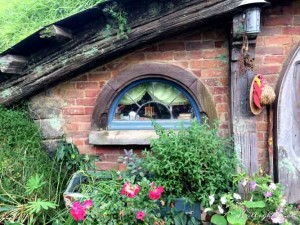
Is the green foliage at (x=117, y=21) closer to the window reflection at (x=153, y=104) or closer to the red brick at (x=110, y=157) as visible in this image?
the window reflection at (x=153, y=104)

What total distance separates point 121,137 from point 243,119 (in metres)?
1.37

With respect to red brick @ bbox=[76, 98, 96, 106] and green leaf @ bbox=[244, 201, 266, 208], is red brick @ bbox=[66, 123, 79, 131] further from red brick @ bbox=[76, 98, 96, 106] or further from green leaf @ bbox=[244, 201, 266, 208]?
green leaf @ bbox=[244, 201, 266, 208]

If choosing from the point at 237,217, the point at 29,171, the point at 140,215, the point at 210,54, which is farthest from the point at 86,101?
the point at 237,217

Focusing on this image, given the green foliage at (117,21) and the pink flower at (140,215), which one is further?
the green foliage at (117,21)

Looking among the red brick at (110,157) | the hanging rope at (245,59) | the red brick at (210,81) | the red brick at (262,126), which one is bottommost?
the red brick at (110,157)

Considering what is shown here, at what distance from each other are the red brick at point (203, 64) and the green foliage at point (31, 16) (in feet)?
4.84

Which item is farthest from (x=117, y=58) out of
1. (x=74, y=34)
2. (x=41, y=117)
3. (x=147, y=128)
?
(x=41, y=117)

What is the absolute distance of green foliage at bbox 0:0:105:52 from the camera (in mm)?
4199

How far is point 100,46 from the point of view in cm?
346

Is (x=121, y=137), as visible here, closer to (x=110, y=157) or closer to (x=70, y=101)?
(x=110, y=157)

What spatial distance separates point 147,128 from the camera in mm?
3855

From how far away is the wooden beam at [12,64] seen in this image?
3512mm

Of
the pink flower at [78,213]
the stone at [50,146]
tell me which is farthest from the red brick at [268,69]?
the stone at [50,146]

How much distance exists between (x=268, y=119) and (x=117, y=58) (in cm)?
183
